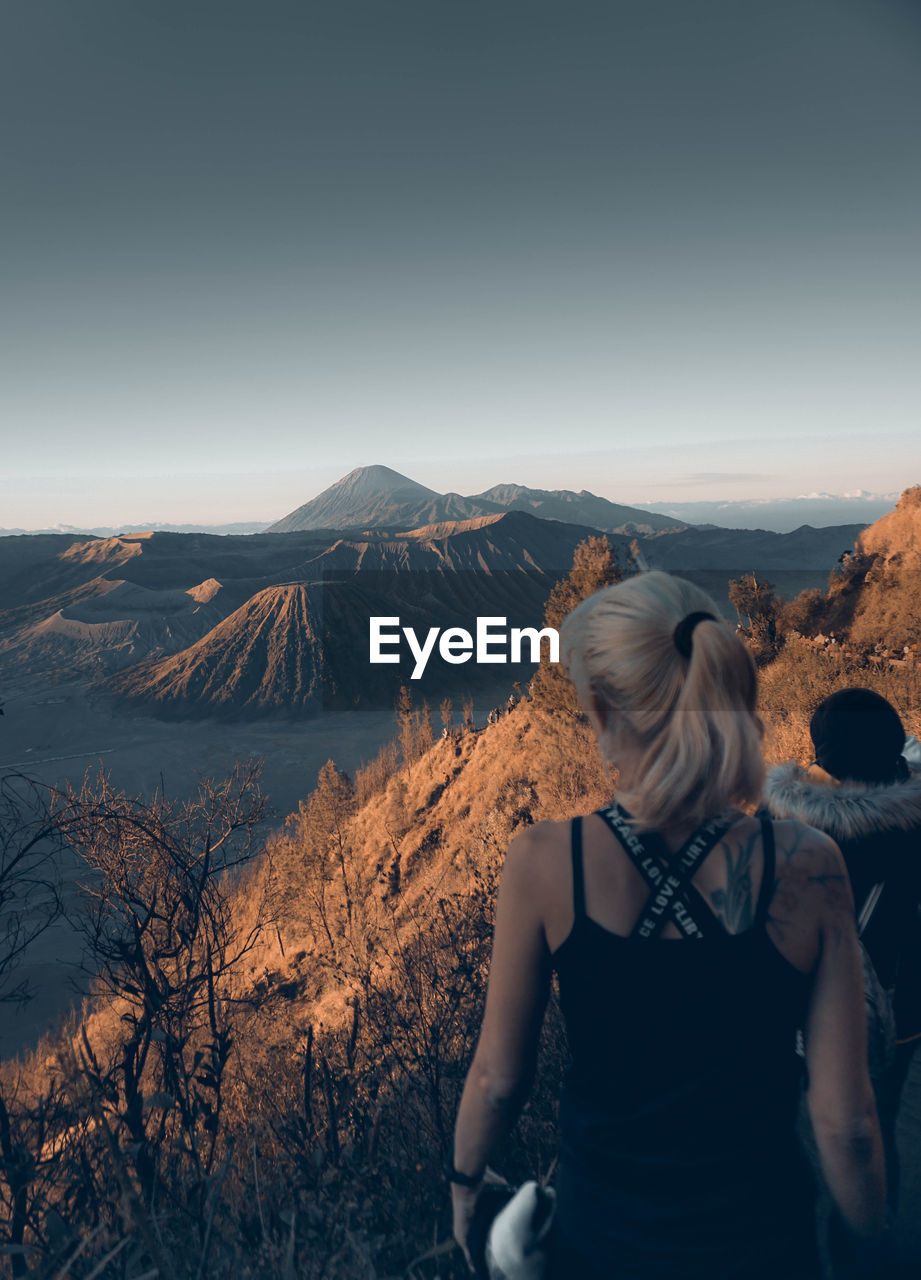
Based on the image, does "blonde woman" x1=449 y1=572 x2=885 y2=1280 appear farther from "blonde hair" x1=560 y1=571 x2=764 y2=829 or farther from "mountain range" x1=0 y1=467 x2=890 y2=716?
"mountain range" x1=0 y1=467 x2=890 y2=716

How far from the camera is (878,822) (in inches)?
79.2

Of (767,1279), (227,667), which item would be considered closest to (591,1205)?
(767,1279)

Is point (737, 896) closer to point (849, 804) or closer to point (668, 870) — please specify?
point (668, 870)

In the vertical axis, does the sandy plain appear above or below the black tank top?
below

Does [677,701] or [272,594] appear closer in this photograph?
[677,701]

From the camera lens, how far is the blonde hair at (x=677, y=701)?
1009mm

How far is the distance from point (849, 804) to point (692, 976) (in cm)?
137

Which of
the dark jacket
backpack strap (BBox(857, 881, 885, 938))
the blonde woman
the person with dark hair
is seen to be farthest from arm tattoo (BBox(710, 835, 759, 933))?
backpack strap (BBox(857, 881, 885, 938))

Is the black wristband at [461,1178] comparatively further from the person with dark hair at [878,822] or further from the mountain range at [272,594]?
the mountain range at [272,594]

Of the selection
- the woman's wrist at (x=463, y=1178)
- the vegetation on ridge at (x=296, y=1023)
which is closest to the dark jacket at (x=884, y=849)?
the woman's wrist at (x=463, y=1178)

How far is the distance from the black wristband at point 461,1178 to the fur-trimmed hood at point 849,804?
1334mm

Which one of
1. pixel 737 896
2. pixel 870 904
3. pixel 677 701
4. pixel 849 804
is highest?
pixel 677 701

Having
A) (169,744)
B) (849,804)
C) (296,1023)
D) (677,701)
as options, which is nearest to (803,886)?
(677,701)

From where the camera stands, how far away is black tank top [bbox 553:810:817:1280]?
0.99 m
